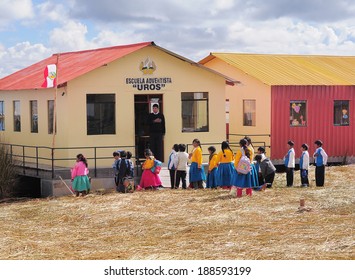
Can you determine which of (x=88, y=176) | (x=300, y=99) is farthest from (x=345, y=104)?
(x=88, y=176)

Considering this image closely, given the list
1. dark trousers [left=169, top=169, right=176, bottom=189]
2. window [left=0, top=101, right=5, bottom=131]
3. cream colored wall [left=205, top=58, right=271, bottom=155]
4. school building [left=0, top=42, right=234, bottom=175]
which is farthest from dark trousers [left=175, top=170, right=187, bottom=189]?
window [left=0, top=101, right=5, bottom=131]

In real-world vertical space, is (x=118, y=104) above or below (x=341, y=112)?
above

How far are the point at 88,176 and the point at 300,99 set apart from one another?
423 inches

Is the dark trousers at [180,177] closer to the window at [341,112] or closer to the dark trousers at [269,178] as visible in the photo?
the dark trousers at [269,178]

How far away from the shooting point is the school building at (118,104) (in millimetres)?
25609

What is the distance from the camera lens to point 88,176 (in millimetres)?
24484

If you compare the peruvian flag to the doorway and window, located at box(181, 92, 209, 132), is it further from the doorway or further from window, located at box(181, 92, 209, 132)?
window, located at box(181, 92, 209, 132)

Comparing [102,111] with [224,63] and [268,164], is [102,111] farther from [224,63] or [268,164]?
[224,63]

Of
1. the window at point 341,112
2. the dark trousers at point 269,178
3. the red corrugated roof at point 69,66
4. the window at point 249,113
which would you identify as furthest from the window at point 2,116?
the window at point 341,112

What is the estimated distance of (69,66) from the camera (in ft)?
94.1

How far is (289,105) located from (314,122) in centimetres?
140

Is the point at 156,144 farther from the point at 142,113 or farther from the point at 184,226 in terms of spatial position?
the point at 184,226

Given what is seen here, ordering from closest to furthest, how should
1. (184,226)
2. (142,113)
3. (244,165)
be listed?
(184,226) → (244,165) → (142,113)

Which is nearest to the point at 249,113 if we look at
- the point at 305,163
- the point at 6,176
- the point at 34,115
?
the point at 34,115
